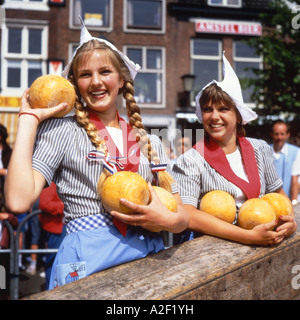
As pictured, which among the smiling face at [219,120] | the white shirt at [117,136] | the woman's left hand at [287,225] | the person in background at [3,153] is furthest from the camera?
the person in background at [3,153]

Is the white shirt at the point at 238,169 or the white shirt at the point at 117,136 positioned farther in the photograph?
the white shirt at the point at 238,169

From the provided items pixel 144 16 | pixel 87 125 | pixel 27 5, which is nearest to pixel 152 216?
pixel 87 125

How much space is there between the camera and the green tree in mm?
9500

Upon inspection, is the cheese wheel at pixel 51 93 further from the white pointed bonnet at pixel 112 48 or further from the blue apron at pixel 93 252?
the blue apron at pixel 93 252

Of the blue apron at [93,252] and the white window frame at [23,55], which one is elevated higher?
the white window frame at [23,55]

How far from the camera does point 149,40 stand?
14.2 m

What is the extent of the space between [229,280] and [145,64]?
13434 mm

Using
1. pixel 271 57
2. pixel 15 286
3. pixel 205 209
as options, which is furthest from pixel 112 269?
pixel 271 57

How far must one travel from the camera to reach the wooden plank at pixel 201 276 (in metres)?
1.36

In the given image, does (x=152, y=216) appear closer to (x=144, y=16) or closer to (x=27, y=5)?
(x=144, y=16)

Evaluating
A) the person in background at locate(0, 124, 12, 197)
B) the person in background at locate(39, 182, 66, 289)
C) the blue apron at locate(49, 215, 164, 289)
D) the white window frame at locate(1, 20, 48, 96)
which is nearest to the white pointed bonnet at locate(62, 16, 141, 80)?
the blue apron at locate(49, 215, 164, 289)

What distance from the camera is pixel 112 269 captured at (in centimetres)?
150

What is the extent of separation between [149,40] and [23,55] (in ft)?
15.5

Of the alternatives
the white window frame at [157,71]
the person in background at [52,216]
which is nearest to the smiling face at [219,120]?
the person in background at [52,216]
